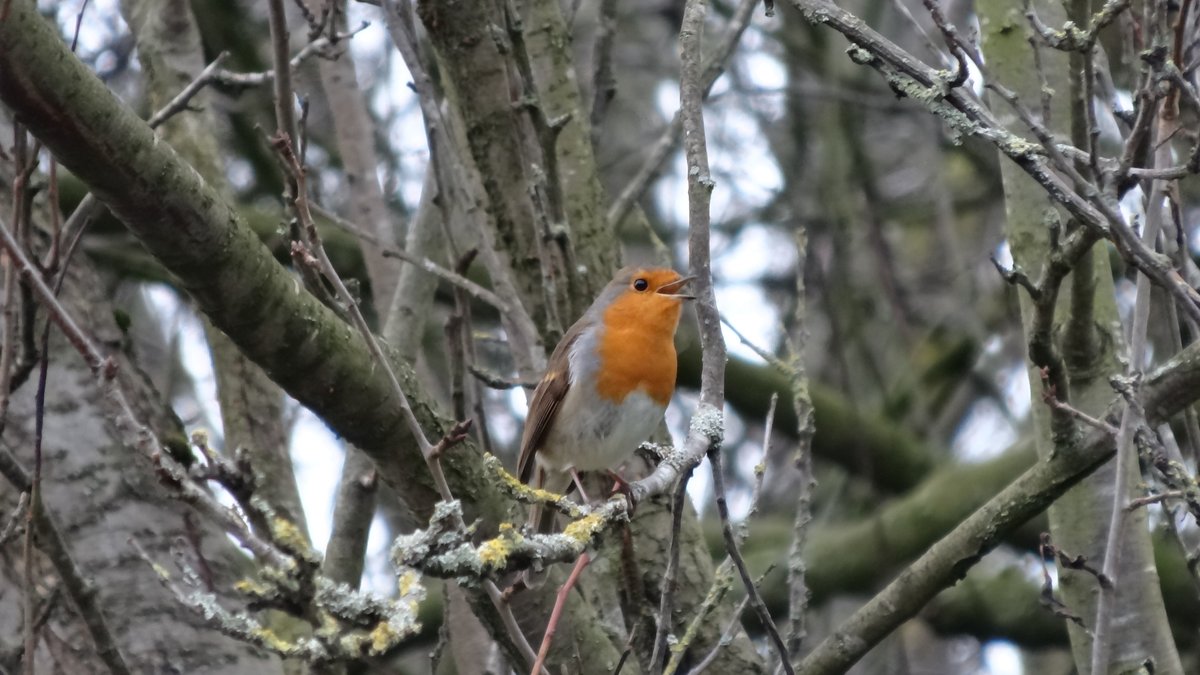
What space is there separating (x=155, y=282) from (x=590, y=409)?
2.95 metres

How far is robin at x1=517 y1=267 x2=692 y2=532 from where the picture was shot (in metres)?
4.79

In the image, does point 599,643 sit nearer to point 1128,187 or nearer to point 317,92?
point 1128,187

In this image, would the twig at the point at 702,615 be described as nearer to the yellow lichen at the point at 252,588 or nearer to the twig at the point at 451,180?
the yellow lichen at the point at 252,588

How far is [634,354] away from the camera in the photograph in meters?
4.96

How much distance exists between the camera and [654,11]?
9.45m

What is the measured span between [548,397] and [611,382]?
0.80ft

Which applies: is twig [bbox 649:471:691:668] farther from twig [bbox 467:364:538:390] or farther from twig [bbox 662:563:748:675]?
twig [bbox 467:364:538:390]

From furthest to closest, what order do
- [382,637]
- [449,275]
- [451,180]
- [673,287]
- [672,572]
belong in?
[673,287] < [451,180] < [449,275] < [672,572] < [382,637]

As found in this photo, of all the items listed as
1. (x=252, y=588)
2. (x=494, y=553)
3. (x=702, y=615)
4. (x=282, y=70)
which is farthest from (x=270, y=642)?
(x=282, y=70)

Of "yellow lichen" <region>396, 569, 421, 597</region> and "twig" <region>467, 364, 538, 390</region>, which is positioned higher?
"twig" <region>467, 364, 538, 390</region>

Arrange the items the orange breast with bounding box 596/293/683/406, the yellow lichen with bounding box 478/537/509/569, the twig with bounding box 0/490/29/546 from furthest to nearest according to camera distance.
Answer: the orange breast with bounding box 596/293/683/406 → the twig with bounding box 0/490/29/546 → the yellow lichen with bounding box 478/537/509/569

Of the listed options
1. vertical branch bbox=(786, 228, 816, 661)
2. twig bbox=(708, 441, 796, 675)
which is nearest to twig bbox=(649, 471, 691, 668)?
twig bbox=(708, 441, 796, 675)

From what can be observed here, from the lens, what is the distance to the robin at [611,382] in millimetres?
4793

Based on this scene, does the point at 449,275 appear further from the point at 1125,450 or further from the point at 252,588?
the point at 1125,450
